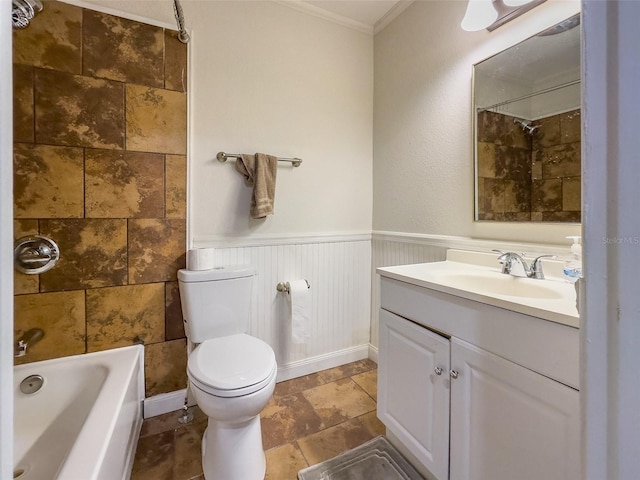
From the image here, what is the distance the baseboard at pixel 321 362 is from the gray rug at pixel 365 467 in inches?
27.5

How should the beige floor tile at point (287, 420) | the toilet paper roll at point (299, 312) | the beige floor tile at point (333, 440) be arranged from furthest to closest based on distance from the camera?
the toilet paper roll at point (299, 312) → the beige floor tile at point (287, 420) → the beige floor tile at point (333, 440)

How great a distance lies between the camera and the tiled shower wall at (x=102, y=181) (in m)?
1.34

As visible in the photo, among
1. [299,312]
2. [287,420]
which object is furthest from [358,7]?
[287,420]

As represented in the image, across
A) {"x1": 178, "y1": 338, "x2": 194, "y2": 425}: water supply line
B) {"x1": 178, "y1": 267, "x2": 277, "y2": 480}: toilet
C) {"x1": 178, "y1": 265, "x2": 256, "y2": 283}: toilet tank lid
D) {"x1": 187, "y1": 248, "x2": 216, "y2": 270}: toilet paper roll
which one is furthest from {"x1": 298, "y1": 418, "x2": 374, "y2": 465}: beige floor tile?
{"x1": 187, "y1": 248, "x2": 216, "y2": 270}: toilet paper roll

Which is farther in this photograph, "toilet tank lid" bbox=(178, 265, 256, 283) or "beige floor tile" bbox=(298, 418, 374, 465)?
"toilet tank lid" bbox=(178, 265, 256, 283)

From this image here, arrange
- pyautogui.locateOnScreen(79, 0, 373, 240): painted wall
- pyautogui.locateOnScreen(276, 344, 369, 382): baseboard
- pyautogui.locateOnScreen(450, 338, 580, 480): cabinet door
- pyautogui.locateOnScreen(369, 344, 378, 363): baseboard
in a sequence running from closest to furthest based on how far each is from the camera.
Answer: pyautogui.locateOnScreen(450, 338, 580, 480): cabinet door, pyautogui.locateOnScreen(79, 0, 373, 240): painted wall, pyautogui.locateOnScreen(276, 344, 369, 382): baseboard, pyautogui.locateOnScreen(369, 344, 378, 363): baseboard

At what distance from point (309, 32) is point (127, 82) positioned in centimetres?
118

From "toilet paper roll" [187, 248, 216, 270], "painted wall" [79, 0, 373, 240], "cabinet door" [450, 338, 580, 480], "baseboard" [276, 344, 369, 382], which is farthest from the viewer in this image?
"baseboard" [276, 344, 369, 382]

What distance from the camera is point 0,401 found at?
1.00 feet

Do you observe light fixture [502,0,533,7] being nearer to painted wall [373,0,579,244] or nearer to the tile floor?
painted wall [373,0,579,244]

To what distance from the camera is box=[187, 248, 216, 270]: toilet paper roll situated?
158 cm

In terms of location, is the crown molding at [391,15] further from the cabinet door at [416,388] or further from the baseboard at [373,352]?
the baseboard at [373,352]

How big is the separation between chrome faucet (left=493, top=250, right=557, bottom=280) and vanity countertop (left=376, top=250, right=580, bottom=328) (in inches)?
1.0

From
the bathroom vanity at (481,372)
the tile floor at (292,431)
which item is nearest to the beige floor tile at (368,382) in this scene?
the tile floor at (292,431)
